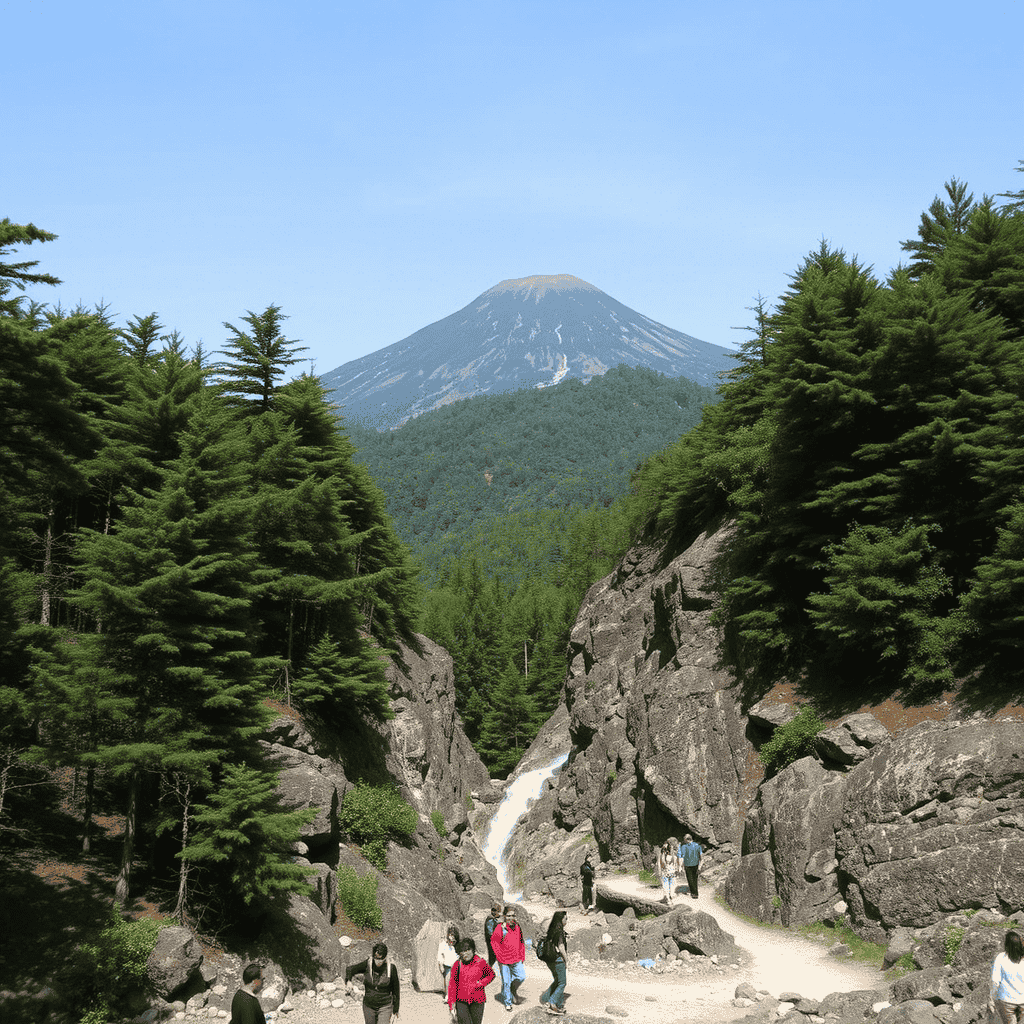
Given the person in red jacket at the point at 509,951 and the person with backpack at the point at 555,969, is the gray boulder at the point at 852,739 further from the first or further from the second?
the person in red jacket at the point at 509,951

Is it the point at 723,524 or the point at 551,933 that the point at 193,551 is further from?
the point at 723,524

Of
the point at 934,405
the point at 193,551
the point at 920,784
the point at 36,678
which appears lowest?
the point at 920,784

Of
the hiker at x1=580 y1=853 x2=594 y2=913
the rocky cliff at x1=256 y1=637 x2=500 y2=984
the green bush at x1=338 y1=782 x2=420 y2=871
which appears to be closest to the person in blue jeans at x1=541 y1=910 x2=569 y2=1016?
the rocky cliff at x1=256 y1=637 x2=500 y2=984

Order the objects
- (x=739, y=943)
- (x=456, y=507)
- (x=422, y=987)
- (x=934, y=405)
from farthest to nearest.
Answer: (x=456, y=507)
(x=934, y=405)
(x=739, y=943)
(x=422, y=987)

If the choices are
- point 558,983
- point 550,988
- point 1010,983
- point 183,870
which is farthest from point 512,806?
point 1010,983

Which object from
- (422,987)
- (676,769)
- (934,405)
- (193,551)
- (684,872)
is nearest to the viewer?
(422,987)

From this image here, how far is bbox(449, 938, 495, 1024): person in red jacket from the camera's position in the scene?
9430mm

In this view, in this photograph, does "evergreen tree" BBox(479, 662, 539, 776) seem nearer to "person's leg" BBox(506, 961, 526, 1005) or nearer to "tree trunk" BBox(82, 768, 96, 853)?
"tree trunk" BBox(82, 768, 96, 853)

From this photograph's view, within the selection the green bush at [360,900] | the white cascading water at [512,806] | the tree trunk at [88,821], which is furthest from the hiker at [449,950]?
the white cascading water at [512,806]

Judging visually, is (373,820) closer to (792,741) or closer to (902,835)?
(792,741)

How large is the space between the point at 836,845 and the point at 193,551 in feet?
51.7

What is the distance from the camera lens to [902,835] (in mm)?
16094

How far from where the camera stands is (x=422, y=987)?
1420 centimetres

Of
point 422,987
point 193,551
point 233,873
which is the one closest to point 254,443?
point 193,551
